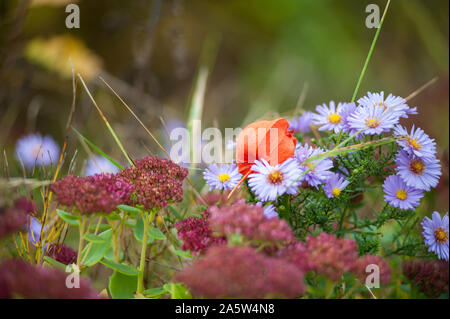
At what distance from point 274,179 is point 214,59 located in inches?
88.2

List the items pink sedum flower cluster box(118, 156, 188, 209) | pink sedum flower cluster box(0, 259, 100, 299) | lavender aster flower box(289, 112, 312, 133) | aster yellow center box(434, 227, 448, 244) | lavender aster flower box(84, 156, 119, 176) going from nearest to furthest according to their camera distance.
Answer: pink sedum flower cluster box(0, 259, 100, 299)
pink sedum flower cluster box(118, 156, 188, 209)
aster yellow center box(434, 227, 448, 244)
lavender aster flower box(289, 112, 312, 133)
lavender aster flower box(84, 156, 119, 176)

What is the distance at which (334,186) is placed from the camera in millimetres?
786

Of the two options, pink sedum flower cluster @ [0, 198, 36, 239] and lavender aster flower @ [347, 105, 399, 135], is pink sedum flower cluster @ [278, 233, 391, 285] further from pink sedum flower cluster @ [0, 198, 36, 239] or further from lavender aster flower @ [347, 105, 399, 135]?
pink sedum flower cluster @ [0, 198, 36, 239]

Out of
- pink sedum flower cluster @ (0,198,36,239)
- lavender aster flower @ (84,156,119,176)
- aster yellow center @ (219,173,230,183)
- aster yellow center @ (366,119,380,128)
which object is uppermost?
lavender aster flower @ (84,156,119,176)

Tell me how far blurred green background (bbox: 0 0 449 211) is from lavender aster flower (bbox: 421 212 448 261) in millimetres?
922

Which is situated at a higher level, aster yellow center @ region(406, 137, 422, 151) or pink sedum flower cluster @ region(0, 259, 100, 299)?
aster yellow center @ region(406, 137, 422, 151)

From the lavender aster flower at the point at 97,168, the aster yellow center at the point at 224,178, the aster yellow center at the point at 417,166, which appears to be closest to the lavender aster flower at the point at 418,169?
the aster yellow center at the point at 417,166

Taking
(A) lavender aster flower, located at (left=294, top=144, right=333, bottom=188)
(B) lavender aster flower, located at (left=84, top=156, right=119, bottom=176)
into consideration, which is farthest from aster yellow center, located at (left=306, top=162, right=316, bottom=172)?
(B) lavender aster flower, located at (left=84, top=156, right=119, bottom=176)

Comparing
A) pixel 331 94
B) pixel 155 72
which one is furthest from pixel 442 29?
pixel 155 72

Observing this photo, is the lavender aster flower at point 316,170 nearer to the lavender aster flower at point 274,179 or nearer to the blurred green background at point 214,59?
the lavender aster flower at point 274,179

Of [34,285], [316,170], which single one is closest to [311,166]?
[316,170]

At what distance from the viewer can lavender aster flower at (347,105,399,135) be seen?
77 cm

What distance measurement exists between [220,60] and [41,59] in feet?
4.49

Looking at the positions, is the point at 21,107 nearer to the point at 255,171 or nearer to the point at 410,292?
the point at 255,171
